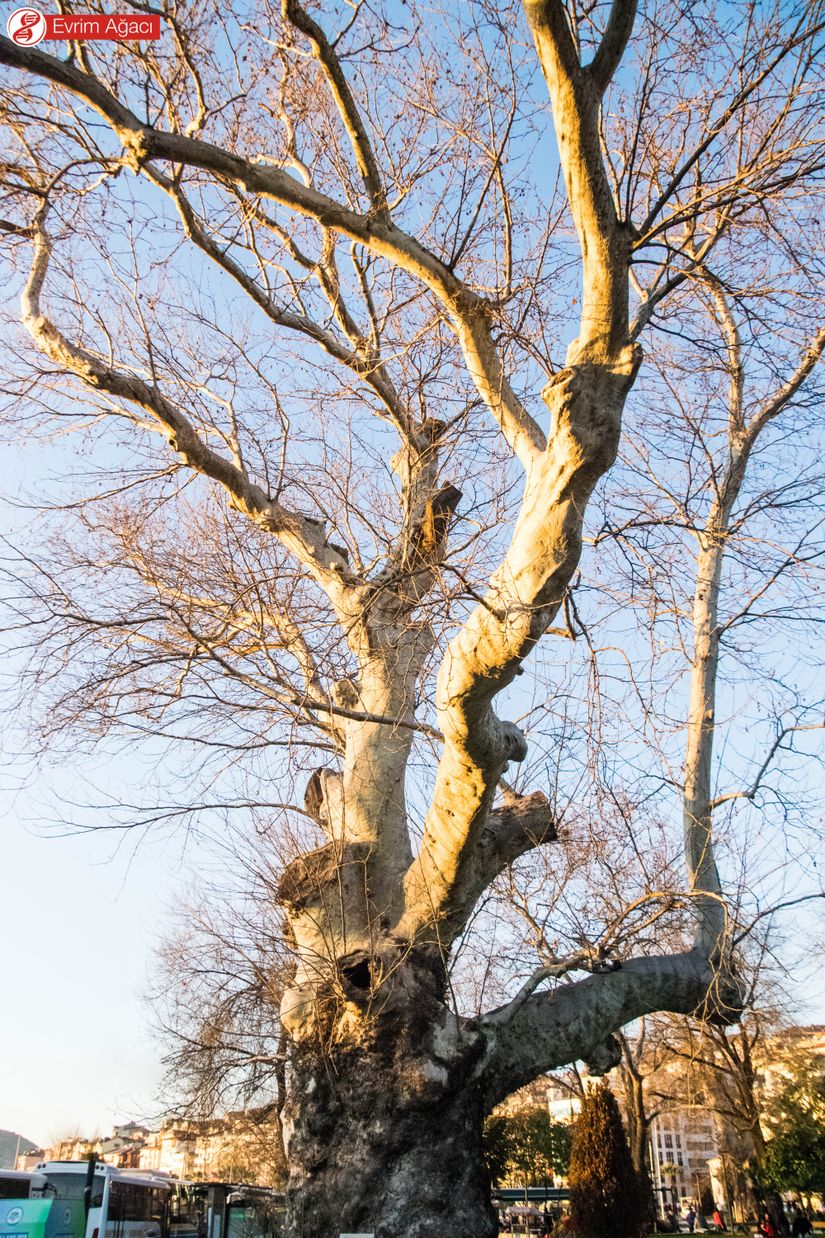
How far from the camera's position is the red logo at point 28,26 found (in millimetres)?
5516

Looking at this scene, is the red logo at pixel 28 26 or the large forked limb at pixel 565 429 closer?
the large forked limb at pixel 565 429

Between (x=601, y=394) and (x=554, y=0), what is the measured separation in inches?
63.4


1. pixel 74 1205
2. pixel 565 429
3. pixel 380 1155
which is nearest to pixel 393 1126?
pixel 380 1155

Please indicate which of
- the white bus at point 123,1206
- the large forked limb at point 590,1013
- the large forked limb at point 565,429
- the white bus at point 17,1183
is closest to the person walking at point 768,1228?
the white bus at point 123,1206

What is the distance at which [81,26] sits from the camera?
5625mm

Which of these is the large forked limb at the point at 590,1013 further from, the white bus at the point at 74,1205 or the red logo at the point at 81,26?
the white bus at the point at 74,1205

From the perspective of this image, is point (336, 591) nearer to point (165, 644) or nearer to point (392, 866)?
point (165, 644)

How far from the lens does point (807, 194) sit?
458cm

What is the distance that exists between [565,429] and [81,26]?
4044mm

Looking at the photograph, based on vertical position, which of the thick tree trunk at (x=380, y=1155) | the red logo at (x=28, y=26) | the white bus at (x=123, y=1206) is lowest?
the white bus at (x=123, y=1206)

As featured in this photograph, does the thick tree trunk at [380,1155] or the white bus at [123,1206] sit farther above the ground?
the thick tree trunk at [380,1155]

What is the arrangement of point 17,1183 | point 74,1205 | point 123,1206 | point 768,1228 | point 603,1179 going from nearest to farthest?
point 17,1183, point 74,1205, point 123,1206, point 603,1179, point 768,1228

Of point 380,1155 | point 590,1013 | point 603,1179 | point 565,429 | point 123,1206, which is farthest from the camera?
point 603,1179

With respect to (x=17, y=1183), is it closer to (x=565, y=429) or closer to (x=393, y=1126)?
(x=393, y=1126)
